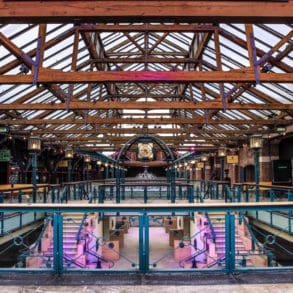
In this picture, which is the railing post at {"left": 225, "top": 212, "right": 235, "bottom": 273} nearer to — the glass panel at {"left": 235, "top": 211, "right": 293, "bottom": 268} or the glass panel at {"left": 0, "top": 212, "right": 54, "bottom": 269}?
the glass panel at {"left": 235, "top": 211, "right": 293, "bottom": 268}

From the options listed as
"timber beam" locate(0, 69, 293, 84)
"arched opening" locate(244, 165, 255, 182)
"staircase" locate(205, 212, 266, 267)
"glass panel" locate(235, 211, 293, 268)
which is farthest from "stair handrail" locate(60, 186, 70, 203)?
"arched opening" locate(244, 165, 255, 182)

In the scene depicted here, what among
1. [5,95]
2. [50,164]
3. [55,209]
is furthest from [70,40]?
[50,164]

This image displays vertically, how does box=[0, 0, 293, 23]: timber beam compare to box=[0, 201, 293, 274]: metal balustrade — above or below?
above

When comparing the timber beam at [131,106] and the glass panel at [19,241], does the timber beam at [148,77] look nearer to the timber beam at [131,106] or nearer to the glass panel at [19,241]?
the glass panel at [19,241]

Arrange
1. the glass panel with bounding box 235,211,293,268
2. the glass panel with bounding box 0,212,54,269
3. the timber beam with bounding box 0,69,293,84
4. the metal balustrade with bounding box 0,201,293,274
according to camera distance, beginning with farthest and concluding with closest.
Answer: the glass panel with bounding box 235,211,293,268 → the glass panel with bounding box 0,212,54,269 → the timber beam with bounding box 0,69,293,84 → the metal balustrade with bounding box 0,201,293,274

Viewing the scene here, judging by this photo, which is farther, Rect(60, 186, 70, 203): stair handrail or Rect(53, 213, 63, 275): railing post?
Rect(60, 186, 70, 203): stair handrail

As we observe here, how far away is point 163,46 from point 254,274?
14235 millimetres

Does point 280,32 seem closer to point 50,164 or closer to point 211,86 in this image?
point 211,86

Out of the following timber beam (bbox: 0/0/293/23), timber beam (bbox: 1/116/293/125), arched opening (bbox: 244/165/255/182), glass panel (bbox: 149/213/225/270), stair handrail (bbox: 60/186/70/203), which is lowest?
glass panel (bbox: 149/213/225/270)

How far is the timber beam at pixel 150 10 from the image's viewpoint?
5.34 meters

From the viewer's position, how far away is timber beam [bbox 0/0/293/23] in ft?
17.5

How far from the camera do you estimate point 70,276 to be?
4.33 metres

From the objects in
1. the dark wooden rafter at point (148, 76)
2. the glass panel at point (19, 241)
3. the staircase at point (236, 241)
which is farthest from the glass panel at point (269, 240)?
the glass panel at point (19, 241)

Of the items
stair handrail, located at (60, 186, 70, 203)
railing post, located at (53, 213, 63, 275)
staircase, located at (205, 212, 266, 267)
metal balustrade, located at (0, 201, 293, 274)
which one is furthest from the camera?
stair handrail, located at (60, 186, 70, 203)
